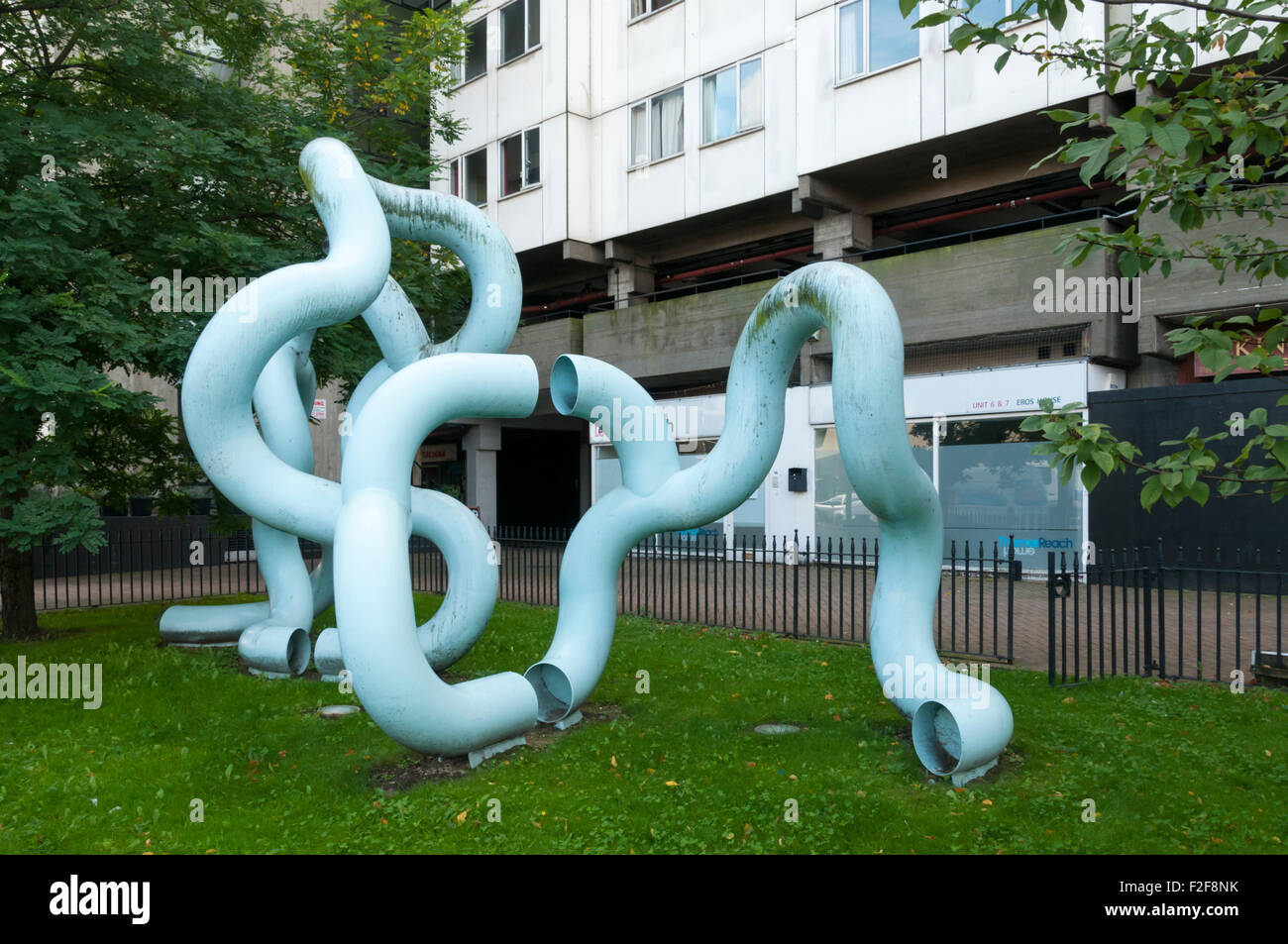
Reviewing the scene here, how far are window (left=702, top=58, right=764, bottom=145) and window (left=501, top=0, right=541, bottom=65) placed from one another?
20.4 ft

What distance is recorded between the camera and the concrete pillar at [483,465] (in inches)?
1085

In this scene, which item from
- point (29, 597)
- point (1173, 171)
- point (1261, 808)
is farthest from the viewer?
point (29, 597)

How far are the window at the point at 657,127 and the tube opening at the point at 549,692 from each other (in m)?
17.9

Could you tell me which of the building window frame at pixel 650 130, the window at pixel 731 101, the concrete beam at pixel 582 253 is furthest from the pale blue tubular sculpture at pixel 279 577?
the building window frame at pixel 650 130

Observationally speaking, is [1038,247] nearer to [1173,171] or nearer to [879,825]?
[1173,171]

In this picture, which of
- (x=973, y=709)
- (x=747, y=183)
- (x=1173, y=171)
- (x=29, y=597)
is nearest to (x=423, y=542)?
(x=29, y=597)

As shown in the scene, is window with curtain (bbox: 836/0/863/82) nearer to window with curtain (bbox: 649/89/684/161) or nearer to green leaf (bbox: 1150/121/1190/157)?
window with curtain (bbox: 649/89/684/161)

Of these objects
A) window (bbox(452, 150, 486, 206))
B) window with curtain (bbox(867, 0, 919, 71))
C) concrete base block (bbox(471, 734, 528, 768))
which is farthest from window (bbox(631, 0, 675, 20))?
concrete base block (bbox(471, 734, 528, 768))

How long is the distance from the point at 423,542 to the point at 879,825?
16.1 m

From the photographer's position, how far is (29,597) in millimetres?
11484

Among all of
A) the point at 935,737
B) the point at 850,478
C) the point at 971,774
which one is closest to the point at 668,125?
the point at 850,478

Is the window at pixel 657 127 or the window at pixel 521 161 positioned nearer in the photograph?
the window at pixel 657 127

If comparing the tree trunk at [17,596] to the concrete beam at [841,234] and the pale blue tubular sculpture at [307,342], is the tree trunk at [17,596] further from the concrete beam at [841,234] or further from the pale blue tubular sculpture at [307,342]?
the concrete beam at [841,234]

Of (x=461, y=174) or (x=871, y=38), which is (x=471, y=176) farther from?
(x=871, y=38)
